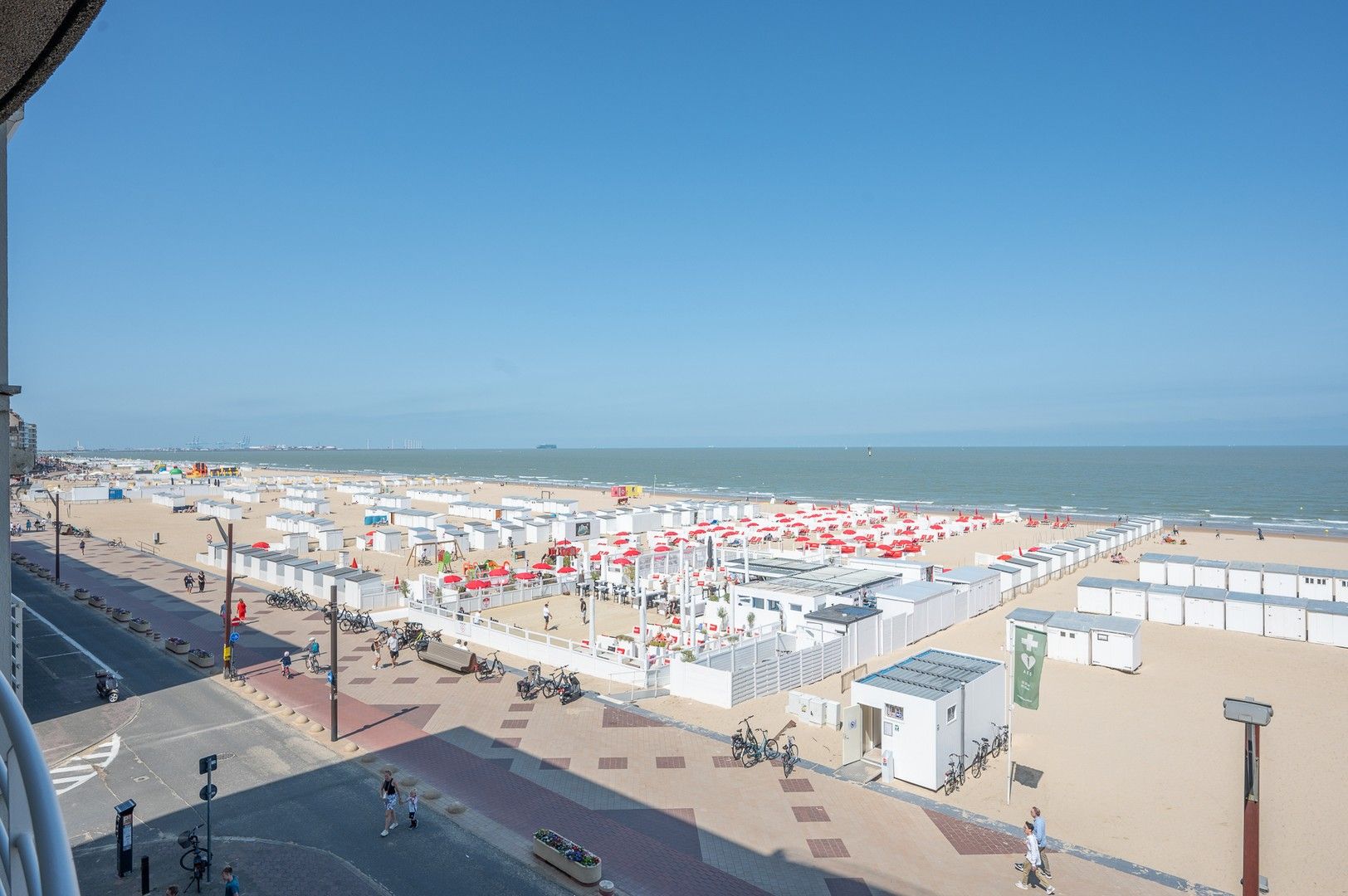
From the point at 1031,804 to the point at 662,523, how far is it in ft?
170

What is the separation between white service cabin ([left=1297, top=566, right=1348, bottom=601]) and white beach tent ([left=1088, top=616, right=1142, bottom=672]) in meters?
14.5

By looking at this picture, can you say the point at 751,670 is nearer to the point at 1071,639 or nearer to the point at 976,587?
the point at 1071,639

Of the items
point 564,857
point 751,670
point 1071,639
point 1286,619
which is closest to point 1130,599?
point 1286,619

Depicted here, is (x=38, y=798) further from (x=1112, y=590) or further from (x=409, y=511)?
(x=409, y=511)

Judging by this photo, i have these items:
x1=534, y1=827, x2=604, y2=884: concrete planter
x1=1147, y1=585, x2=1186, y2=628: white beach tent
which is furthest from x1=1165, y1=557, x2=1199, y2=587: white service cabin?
x1=534, y1=827, x2=604, y2=884: concrete planter

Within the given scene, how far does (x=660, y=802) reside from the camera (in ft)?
47.2

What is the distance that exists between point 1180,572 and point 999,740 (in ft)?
81.7

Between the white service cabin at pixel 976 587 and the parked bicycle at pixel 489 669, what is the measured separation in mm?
17441

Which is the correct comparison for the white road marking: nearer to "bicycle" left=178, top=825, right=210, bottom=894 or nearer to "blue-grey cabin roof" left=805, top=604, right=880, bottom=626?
"bicycle" left=178, top=825, right=210, bottom=894

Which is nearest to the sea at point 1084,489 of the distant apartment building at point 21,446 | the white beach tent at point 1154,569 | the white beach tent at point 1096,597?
the white beach tent at point 1154,569

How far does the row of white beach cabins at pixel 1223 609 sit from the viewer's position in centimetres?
2661

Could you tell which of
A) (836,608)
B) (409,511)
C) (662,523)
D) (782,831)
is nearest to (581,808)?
(782,831)

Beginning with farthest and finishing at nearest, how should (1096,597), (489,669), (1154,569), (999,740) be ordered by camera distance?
(1154,569)
(1096,597)
(489,669)
(999,740)

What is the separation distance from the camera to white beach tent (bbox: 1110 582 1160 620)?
3031 centimetres
